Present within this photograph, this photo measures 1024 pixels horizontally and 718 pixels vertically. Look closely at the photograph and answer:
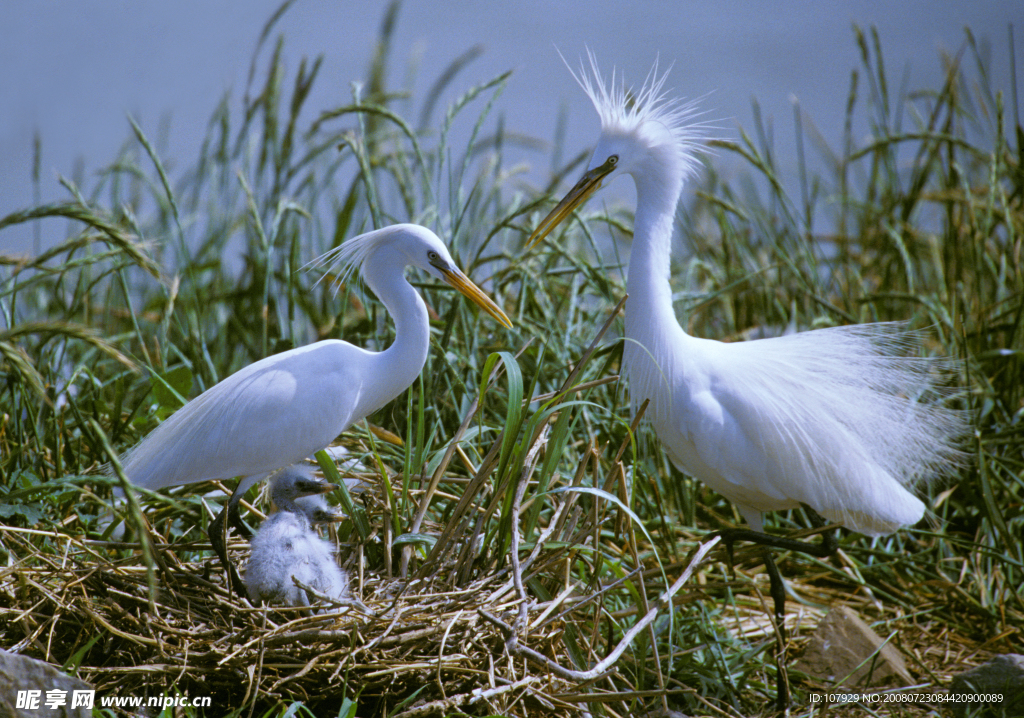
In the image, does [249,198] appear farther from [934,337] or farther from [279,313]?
[934,337]

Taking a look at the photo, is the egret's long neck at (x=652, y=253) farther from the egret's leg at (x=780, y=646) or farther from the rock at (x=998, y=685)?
the rock at (x=998, y=685)

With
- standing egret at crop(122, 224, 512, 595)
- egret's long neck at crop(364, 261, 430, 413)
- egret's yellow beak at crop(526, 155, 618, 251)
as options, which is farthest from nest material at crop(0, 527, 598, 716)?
egret's yellow beak at crop(526, 155, 618, 251)

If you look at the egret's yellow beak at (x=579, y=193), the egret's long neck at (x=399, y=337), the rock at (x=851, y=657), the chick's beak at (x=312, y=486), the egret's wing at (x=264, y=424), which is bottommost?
the rock at (x=851, y=657)

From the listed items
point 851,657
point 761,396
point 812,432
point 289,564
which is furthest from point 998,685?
point 289,564

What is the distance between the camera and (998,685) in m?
2.16

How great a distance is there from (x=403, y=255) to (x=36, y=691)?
1405 mm

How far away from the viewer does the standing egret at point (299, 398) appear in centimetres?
224

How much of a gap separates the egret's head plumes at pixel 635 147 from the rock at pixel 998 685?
5.59ft

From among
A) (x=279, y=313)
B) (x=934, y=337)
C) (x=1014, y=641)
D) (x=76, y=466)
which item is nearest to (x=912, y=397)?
(x=1014, y=641)

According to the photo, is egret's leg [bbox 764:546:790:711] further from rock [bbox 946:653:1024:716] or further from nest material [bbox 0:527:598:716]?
nest material [bbox 0:527:598:716]

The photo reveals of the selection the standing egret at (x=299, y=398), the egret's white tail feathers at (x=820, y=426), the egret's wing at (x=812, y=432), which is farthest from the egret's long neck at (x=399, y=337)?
the egret's wing at (x=812, y=432)

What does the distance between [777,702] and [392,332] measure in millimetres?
2035

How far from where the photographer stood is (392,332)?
347 cm

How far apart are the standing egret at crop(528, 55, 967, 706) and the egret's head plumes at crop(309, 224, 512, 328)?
458mm
